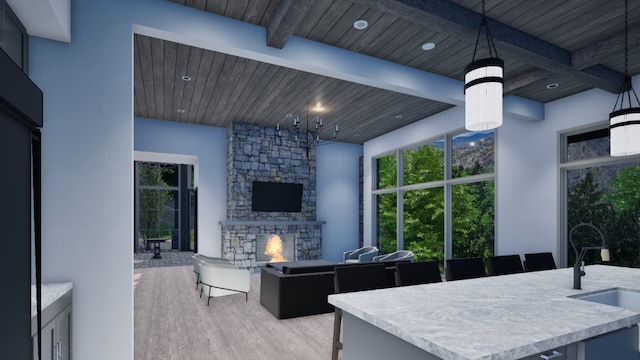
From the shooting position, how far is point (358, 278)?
3.08m

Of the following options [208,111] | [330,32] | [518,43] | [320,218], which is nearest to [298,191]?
[320,218]

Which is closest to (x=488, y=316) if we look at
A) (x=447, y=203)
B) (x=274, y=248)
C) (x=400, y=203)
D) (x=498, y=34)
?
(x=498, y=34)

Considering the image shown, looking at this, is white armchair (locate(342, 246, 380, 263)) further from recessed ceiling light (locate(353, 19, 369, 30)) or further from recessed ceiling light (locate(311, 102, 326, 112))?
recessed ceiling light (locate(353, 19, 369, 30))

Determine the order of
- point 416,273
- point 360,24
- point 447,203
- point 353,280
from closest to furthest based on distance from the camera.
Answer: point 353,280
point 416,273
point 360,24
point 447,203

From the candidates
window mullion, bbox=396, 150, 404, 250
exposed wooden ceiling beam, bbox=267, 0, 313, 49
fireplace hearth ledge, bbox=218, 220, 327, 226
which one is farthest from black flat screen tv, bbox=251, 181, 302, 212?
exposed wooden ceiling beam, bbox=267, 0, 313, 49

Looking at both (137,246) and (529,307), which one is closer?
(529,307)

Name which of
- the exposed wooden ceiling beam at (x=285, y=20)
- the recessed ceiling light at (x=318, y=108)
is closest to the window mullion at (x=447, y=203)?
the recessed ceiling light at (x=318, y=108)

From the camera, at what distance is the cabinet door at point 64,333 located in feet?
7.17

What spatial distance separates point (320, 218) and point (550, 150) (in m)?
5.57

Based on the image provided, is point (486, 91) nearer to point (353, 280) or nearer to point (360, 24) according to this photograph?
point (353, 280)

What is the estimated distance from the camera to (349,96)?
5.90m

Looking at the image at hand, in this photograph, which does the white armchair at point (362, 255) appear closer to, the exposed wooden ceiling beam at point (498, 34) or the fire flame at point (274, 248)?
the fire flame at point (274, 248)

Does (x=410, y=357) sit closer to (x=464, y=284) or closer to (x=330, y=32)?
(x=464, y=284)

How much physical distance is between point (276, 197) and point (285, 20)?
544 cm
